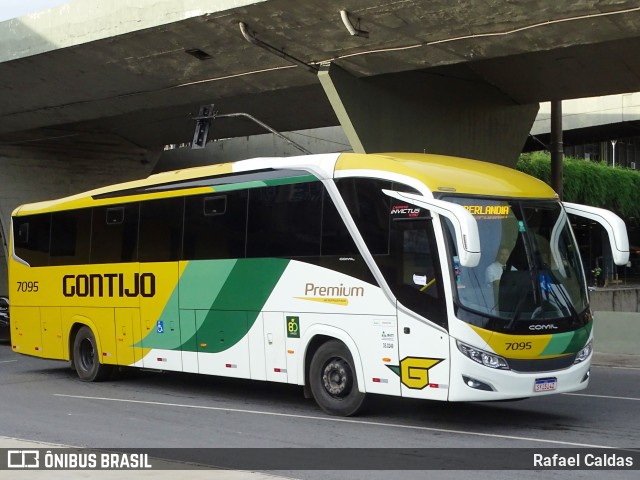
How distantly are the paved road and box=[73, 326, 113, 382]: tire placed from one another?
0.63m

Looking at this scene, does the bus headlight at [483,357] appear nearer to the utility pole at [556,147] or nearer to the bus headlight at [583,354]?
the bus headlight at [583,354]

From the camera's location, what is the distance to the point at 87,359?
17516mm

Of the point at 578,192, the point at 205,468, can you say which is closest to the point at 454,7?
the point at 205,468

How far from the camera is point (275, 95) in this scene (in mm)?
27203

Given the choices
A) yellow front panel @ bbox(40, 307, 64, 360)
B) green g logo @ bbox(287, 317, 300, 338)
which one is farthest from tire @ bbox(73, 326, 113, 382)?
green g logo @ bbox(287, 317, 300, 338)

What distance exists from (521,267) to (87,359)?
9.28 m

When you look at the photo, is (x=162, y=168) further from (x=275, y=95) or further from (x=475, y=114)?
(x=475, y=114)

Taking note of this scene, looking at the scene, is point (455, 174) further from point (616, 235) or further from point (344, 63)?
point (344, 63)

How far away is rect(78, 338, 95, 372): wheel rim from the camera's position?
1744 cm

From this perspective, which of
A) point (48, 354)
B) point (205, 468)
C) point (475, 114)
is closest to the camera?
point (205, 468)

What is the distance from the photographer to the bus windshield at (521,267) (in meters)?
11.0

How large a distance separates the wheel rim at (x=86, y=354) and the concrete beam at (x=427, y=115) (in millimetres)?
7643

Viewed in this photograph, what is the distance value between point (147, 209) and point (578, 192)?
126ft

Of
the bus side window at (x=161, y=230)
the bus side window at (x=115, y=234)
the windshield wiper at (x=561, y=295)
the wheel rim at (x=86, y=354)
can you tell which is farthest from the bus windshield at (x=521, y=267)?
the wheel rim at (x=86, y=354)
